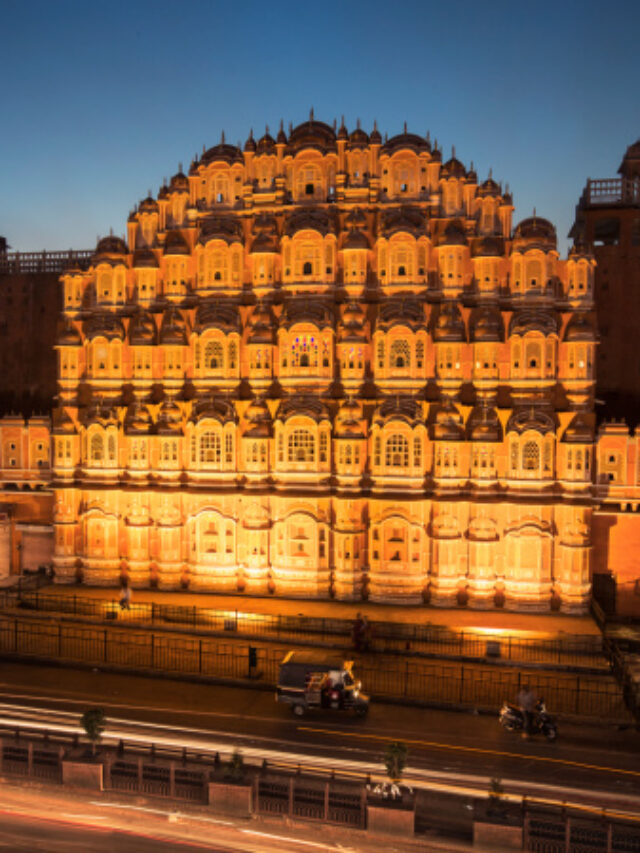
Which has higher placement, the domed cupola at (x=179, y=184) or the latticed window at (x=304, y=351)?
the domed cupola at (x=179, y=184)

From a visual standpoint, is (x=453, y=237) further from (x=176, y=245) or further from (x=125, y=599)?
(x=125, y=599)

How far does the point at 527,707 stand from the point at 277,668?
910 centimetres

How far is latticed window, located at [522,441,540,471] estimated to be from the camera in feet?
110

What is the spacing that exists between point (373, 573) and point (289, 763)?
16.8m

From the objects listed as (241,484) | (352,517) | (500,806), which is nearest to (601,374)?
(352,517)

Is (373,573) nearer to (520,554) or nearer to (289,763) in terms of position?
(520,554)

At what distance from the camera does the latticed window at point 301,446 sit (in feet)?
115

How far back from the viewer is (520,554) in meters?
33.6

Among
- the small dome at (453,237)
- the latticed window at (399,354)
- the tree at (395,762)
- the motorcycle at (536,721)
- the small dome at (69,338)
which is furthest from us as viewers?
the small dome at (69,338)

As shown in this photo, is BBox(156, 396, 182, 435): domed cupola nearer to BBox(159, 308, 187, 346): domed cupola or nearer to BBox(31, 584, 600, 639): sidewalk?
BBox(159, 308, 187, 346): domed cupola

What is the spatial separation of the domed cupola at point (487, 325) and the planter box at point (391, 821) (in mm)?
22378

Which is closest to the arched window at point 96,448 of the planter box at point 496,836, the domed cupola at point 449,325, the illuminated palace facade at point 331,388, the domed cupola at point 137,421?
the illuminated palace facade at point 331,388

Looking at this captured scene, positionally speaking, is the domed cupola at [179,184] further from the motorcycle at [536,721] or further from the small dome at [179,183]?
the motorcycle at [536,721]

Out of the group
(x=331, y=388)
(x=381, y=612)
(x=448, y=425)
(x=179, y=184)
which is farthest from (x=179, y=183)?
(x=381, y=612)
